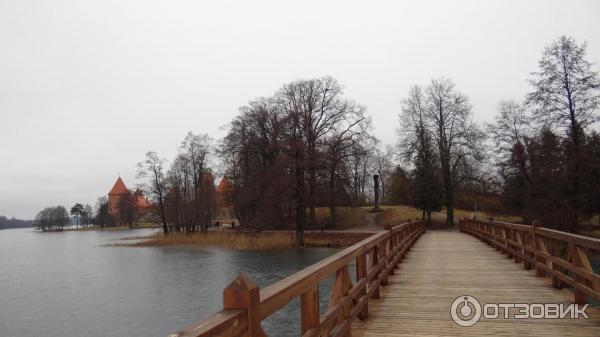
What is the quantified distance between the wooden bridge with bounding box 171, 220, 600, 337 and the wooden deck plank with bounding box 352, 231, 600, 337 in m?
0.01

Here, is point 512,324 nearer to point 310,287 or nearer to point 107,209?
point 310,287

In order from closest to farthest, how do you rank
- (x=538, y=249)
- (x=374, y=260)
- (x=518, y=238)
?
(x=374, y=260)
(x=538, y=249)
(x=518, y=238)

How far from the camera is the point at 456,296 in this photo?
6.97 metres

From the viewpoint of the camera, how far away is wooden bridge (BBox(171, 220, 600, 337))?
2391 millimetres

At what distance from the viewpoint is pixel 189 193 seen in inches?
2179

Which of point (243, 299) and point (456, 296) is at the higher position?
point (243, 299)

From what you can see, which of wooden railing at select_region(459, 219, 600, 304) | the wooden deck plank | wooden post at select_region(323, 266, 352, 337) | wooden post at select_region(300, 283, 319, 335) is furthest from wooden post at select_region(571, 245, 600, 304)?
wooden post at select_region(300, 283, 319, 335)

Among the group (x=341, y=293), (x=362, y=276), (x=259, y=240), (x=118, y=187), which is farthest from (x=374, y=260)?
(x=118, y=187)

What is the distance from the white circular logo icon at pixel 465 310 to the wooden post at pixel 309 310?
2599mm

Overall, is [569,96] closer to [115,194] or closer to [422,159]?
[422,159]

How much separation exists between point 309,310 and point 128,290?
17.6 metres

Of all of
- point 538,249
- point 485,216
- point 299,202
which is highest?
point 299,202

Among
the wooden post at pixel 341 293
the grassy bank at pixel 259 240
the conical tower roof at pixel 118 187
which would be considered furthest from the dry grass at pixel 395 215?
the conical tower roof at pixel 118 187

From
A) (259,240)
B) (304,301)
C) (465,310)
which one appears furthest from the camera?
(259,240)
